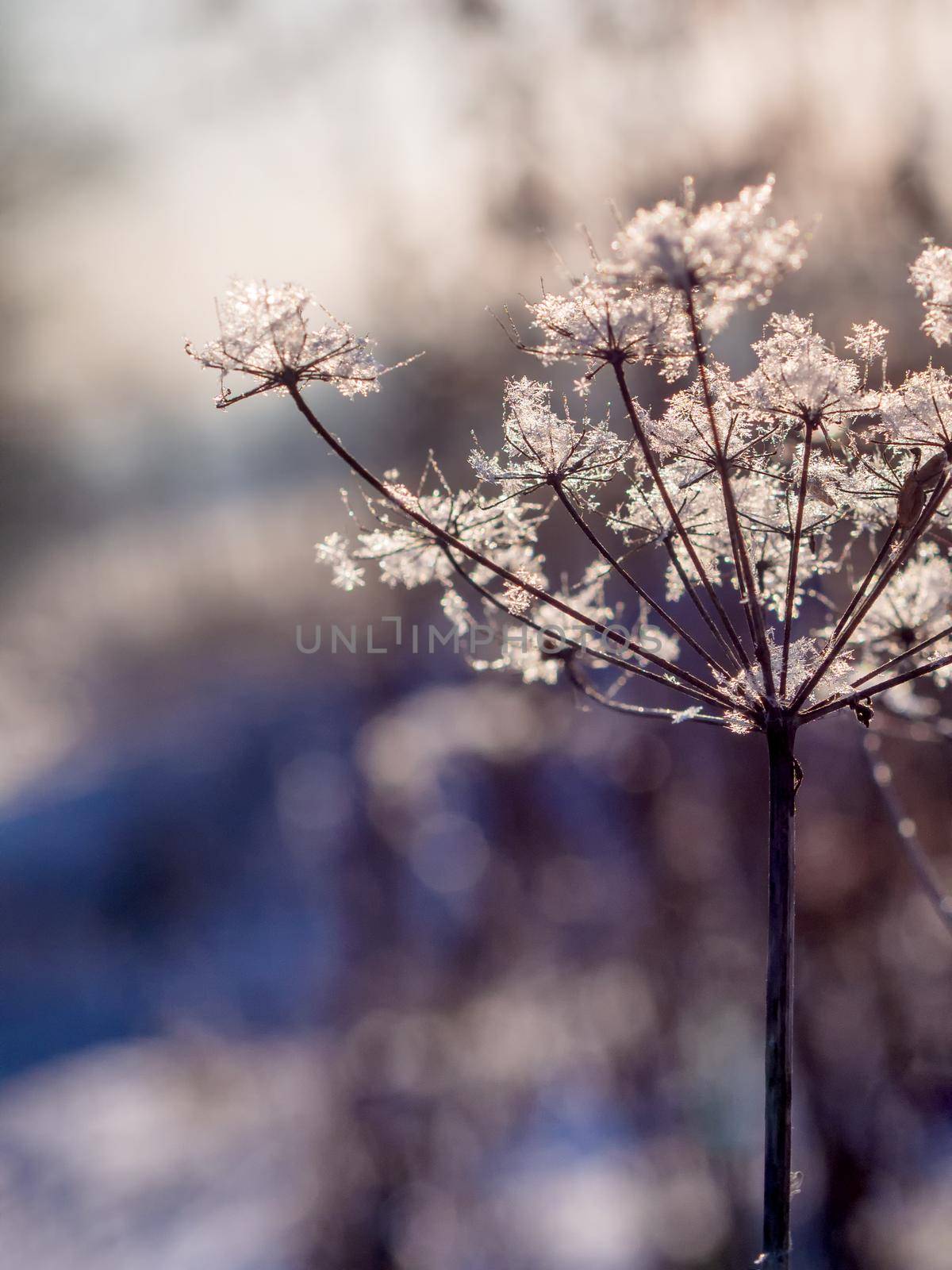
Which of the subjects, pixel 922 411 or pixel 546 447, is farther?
pixel 546 447

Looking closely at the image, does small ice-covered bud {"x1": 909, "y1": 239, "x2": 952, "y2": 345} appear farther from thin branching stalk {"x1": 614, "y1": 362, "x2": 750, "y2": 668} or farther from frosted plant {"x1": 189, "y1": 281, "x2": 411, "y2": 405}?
frosted plant {"x1": 189, "y1": 281, "x2": 411, "y2": 405}

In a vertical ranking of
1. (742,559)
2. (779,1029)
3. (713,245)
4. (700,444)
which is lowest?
(779,1029)

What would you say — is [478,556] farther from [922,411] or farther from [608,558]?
[922,411]

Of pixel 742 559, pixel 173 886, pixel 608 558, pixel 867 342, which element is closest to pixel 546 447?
pixel 608 558

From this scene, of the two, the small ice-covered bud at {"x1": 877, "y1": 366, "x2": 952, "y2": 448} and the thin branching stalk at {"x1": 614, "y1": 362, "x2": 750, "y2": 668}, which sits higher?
the small ice-covered bud at {"x1": 877, "y1": 366, "x2": 952, "y2": 448}

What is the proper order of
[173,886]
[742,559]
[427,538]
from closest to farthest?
[742,559] < [427,538] < [173,886]

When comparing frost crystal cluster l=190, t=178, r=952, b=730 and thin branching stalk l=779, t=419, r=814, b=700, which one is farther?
thin branching stalk l=779, t=419, r=814, b=700

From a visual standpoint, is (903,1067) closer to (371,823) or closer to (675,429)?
(371,823)

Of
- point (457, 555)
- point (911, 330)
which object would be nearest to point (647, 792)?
point (911, 330)

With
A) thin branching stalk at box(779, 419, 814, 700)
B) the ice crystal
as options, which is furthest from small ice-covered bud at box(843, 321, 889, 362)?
the ice crystal
